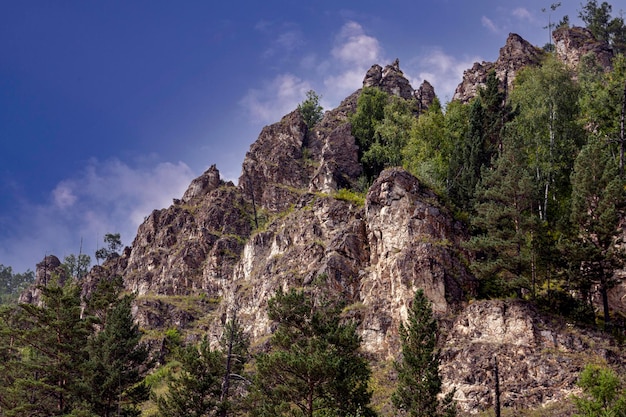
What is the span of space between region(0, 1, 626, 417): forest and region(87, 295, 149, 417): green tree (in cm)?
10

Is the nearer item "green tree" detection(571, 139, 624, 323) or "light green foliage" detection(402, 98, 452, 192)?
"green tree" detection(571, 139, 624, 323)

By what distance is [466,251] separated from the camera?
41656mm

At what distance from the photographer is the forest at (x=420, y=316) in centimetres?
2653

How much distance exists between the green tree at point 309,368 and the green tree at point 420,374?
2.11m

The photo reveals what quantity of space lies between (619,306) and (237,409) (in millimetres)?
27642

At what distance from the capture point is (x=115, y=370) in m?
33.6

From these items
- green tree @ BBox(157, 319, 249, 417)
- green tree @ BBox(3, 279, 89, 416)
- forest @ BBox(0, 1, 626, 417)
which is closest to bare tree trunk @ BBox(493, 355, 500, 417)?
forest @ BBox(0, 1, 626, 417)

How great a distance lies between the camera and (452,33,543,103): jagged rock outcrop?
8412cm

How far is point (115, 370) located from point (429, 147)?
4067 cm

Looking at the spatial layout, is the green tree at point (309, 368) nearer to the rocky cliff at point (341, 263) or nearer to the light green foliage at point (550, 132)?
the rocky cliff at point (341, 263)

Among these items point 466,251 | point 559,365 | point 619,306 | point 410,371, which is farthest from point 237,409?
point 619,306

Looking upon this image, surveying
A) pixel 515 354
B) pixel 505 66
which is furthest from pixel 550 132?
pixel 505 66

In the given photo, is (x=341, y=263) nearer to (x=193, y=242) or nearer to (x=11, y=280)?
(x=193, y=242)

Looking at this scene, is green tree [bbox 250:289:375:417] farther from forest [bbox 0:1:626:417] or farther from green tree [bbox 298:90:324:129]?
green tree [bbox 298:90:324:129]
